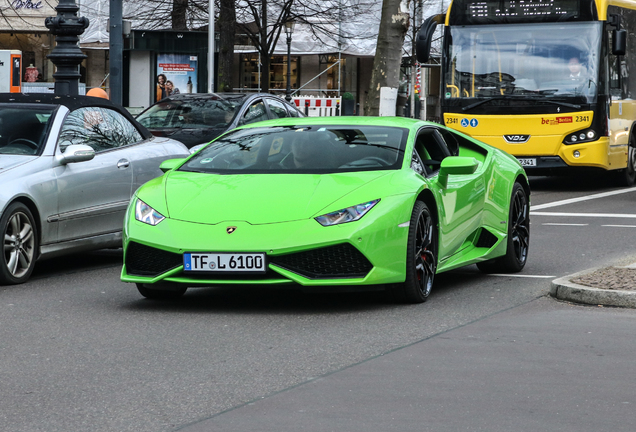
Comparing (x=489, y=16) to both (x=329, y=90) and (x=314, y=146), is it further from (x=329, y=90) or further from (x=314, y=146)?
(x=329, y=90)

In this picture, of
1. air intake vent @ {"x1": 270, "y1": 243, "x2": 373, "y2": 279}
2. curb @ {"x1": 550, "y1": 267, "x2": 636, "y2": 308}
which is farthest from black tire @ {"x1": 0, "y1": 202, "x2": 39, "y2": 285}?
curb @ {"x1": 550, "y1": 267, "x2": 636, "y2": 308}

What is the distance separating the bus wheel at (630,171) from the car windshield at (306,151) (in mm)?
12661

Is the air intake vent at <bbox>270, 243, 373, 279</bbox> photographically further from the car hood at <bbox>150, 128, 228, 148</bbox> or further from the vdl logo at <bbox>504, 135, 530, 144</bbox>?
the vdl logo at <bbox>504, 135, 530, 144</bbox>

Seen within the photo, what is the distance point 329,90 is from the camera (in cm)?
4525

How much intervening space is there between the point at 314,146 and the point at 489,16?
11.6 metres

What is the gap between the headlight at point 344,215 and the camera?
22.7ft

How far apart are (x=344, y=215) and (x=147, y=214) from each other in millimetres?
1258

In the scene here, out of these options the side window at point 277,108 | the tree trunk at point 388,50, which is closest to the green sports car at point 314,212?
the side window at point 277,108

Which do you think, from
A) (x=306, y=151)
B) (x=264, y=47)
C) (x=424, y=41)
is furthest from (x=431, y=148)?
(x=264, y=47)

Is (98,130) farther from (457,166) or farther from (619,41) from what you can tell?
(619,41)

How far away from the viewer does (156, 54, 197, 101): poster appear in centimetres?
2894

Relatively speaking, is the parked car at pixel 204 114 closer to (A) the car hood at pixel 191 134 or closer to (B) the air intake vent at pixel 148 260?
(A) the car hood at pixel 191 134

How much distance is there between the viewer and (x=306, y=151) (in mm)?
7879

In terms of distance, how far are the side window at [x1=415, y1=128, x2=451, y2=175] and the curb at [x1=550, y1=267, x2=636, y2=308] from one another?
4.11 feet
